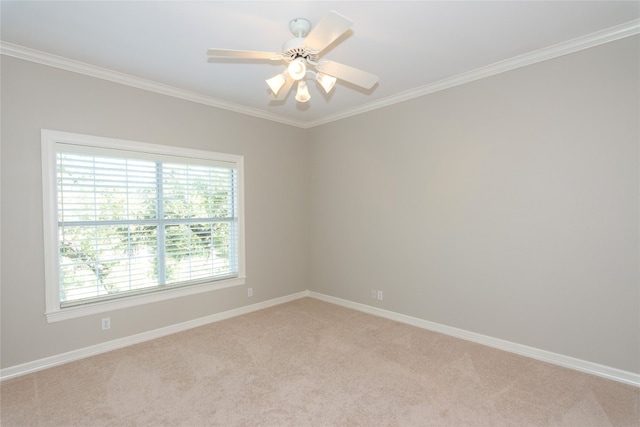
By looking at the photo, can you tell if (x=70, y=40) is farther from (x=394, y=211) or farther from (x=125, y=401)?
(x=394, y=211)

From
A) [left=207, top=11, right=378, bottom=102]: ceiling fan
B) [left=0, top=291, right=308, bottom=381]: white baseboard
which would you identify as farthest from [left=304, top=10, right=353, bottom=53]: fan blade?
[left=0, top=291, right=308, bottom=381]: white baseboard

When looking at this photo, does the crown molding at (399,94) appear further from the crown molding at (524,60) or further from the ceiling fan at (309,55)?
the ceiling fan at (309,55)

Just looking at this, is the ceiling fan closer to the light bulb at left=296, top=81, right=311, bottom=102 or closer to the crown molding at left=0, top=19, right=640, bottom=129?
the light bulb at left=296, top=81, right=311, bottom=102

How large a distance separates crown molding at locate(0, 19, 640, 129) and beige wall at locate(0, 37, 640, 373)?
0.23 feet

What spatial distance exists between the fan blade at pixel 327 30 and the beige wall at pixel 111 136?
7.65 feet

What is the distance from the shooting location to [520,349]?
3.00m

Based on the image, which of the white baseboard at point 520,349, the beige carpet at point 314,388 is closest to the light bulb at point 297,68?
the beige carpet at point 314,388

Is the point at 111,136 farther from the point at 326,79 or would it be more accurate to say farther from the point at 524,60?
the point at 524,60

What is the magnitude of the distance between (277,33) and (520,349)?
3.47m

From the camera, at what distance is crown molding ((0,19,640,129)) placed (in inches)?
99.4

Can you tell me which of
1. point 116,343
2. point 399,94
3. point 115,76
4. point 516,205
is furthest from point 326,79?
point 116,343

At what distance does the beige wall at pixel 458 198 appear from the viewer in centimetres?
256

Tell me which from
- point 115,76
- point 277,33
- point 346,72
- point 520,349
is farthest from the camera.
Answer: point 115,76

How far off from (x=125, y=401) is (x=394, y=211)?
10.4 ft
